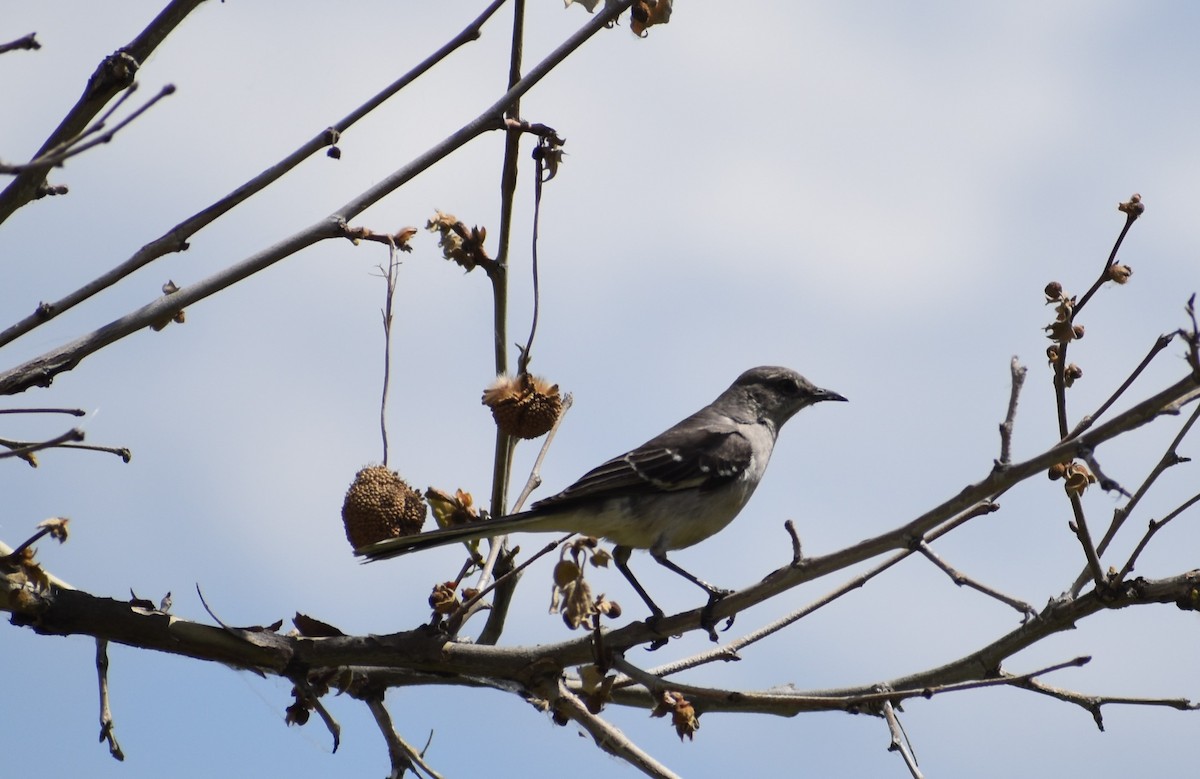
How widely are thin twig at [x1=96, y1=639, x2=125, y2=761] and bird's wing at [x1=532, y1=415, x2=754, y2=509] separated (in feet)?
9.16

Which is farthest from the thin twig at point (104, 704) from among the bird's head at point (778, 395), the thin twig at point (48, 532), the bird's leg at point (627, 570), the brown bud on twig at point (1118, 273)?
the bird's head at point (778, 395)

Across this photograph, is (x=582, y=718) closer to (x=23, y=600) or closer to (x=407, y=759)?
(x=407, y=759)

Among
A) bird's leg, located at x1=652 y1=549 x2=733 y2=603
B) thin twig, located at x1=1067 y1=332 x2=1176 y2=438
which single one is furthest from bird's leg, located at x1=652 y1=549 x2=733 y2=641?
thin twig, located at x1=1067 y1=332 x2=1176 y2=438

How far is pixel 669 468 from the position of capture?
722cm

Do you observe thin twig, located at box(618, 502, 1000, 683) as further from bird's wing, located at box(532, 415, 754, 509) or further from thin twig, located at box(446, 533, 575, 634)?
bird's wing, located at box(532, 415, 754, 509)

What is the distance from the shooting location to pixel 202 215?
11.4 feet

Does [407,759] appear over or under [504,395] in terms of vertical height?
under

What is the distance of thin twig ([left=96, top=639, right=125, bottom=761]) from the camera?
4293 mm

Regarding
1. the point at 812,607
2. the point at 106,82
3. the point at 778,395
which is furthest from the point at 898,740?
the point at 778,395

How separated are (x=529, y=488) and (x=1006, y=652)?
221 centimetres

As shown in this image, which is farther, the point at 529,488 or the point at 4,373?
the point at 529,488

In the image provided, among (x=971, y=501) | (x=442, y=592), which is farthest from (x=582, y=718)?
(x=971, y=501)

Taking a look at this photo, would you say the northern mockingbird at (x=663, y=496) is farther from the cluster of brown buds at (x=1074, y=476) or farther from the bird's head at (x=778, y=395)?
the cluster of brown buds at (x=1074, y=476)

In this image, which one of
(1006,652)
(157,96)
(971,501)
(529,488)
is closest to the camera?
(157,96)
